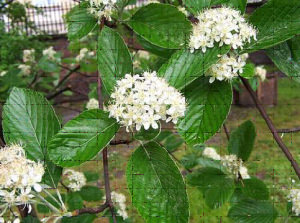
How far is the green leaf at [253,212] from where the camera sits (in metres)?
1.02

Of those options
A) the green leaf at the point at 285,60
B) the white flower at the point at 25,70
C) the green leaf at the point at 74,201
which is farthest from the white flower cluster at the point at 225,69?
the white flower at the point at 25,70

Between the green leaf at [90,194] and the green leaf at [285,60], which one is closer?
the green leaf at [285,60]

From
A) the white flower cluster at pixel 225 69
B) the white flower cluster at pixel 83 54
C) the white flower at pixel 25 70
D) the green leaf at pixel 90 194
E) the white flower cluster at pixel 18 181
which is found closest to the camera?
the white flower cluster at pixel 18 181

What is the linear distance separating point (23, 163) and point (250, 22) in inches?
19.9

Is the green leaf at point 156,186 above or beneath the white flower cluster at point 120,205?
above

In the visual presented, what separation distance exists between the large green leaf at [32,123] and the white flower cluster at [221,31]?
0.31m

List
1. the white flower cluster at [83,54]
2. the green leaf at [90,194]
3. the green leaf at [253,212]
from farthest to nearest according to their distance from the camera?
the white flower cluster at [83,54]
the green leaf at [90,194]
the green leaf at [253,212]

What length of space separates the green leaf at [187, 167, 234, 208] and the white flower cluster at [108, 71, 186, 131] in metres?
0.49

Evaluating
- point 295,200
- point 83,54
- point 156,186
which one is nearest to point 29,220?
point 156,186

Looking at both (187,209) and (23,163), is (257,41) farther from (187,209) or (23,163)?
(23,163)

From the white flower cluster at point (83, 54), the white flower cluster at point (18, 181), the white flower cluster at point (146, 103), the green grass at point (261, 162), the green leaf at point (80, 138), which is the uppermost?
the white flower cluster at point (83, 54)

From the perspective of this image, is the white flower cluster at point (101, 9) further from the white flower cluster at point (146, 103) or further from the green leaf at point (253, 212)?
the green leaf at point (253, 212)

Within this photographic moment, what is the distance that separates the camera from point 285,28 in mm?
732

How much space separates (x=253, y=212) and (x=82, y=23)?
66 centimetres
